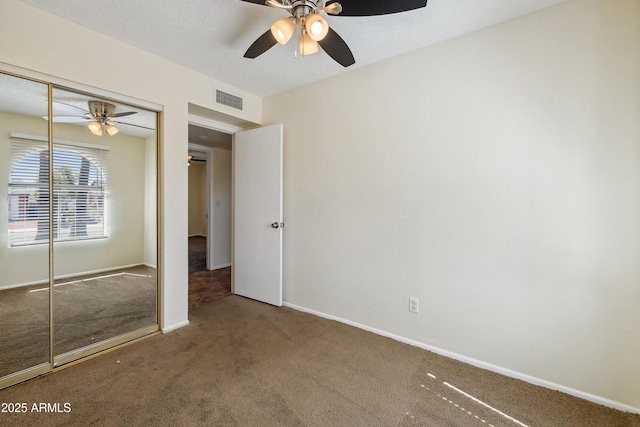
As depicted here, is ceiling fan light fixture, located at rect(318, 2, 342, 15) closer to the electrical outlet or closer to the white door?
the white door

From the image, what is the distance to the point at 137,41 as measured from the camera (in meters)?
2.26

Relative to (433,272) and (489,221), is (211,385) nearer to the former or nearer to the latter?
(433,272)

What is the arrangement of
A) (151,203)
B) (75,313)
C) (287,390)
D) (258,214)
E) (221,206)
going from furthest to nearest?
(221,206) < (258,214) < (151,203) < (75,313) < (287,390)

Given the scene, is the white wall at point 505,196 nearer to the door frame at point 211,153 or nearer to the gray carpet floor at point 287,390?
the gray carpet floor at point 287,390

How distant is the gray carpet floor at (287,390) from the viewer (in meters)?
A: 1.60

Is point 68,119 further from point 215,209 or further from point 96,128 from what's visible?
point 215,209

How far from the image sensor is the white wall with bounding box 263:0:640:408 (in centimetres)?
169

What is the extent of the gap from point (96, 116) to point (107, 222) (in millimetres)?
885

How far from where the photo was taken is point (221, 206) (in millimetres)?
5098

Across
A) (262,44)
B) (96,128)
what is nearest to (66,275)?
(96,128)

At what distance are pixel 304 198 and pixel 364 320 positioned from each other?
1.45 meters

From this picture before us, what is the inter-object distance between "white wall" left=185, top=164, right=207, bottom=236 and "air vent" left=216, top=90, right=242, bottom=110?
5675mm

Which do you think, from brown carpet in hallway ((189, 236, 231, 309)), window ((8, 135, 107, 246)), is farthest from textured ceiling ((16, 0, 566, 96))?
brown carpet in hallway ((189, 236, 231, 309))

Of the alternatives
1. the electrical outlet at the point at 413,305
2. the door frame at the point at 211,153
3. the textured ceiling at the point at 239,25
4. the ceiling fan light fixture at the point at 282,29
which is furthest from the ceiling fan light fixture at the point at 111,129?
the electrical outlet at the point at 413,305
